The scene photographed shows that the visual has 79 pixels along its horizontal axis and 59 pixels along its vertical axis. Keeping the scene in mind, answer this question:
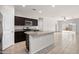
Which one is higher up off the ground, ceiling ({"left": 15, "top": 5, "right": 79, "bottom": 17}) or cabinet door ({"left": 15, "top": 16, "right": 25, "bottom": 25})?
ceiling ({"left": 15, "top": 5, "right": 79, "bottom": 17})

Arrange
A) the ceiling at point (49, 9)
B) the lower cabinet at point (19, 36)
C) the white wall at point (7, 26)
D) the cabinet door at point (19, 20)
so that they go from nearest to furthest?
1. the ceiling at point (49, 9)
2. the white wall at point (7, 26)
3. the lower cabinet at point (19, 36)
4. the cabinet door at point (19, 20)

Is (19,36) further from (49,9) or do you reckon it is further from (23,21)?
(49,9)

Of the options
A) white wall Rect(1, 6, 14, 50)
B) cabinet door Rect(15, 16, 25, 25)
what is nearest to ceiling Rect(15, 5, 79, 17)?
white wall Rect(1, 6, 14, 50)

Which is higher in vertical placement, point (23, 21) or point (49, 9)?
point (49, 9)

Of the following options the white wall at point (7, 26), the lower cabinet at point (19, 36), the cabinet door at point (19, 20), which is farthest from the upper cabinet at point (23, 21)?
the white wall at point (7, 26)

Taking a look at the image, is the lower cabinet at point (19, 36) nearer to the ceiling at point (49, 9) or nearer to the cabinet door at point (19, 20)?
the cabinet door at point (19, 20)

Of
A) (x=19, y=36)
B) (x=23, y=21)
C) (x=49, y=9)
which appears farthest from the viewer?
(x=23, y=21)

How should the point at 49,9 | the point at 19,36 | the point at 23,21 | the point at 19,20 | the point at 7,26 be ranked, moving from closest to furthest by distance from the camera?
the point at 7,26
the point at 49,9
the point at 19,36
the point at 19,20
the point at 23,21

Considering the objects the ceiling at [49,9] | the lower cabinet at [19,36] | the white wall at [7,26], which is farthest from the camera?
the lower cabinet at [19,36]

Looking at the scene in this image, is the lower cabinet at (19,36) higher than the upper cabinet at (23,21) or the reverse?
the reverse

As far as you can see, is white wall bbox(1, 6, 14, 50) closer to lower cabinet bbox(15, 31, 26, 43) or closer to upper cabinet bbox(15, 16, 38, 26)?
lower cabinet bbox(15, 31, 26, 43)

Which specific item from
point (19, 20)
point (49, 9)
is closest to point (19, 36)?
point (19, 20)

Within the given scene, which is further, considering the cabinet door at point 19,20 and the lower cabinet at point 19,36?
the cabinet door at point 19,20

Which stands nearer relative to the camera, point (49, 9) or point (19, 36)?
point (49, 9)
